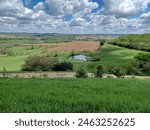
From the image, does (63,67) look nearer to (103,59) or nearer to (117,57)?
(103,59)

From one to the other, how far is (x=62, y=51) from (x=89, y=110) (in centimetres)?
11998

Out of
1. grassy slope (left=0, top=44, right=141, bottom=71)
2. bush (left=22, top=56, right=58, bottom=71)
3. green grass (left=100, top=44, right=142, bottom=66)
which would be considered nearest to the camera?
bush (left=22, top=56, right=58, bottom=71)

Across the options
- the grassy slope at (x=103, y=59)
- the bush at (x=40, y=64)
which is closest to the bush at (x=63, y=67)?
the bush at (x=40, y=64)

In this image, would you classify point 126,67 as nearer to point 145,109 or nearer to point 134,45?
point 145,109

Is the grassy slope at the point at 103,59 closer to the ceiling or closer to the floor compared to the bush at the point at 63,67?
closer to the floor

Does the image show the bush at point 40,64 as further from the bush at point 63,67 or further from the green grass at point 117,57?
the green grass at point 117,57

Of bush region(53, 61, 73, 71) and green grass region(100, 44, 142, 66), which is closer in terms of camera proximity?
bush region(53, 61, 73, 71)

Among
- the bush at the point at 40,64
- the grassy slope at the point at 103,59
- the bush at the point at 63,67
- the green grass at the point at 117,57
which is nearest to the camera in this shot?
the bush at the point at 63,67

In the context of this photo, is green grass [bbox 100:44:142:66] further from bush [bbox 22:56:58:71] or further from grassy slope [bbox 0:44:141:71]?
bush [bbox 22:56:58:71]

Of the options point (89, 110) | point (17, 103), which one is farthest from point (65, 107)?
point (17, 103)

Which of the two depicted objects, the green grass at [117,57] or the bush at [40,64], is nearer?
the bush at [40,64]

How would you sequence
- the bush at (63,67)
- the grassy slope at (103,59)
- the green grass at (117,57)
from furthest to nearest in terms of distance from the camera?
the green grass at (117,57), the grassy slope at (103,59), the bush at (63,67)

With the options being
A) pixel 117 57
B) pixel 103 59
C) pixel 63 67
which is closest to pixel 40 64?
pixel 63 67

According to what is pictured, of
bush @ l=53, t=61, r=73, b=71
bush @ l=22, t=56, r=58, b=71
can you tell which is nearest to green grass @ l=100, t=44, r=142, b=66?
bush @ l=53, t=61, r=73, b=71
